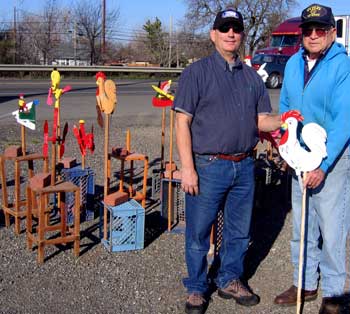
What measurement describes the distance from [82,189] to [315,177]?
283cm

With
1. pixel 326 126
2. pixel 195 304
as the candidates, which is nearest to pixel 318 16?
pixel 326 126

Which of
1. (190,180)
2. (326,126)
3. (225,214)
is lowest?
(225,214)

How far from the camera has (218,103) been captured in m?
3.48

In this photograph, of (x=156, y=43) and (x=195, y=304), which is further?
(x=156, y=43)

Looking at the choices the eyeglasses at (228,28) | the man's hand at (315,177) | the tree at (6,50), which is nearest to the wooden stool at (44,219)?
the eyeglasses at (228,28)

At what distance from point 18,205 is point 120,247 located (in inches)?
42.5

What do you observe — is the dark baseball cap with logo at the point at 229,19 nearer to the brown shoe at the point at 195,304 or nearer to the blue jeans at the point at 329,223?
the blue jeans at the point at 329,223

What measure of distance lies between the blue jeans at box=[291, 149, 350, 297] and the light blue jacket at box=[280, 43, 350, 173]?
0.16 metres

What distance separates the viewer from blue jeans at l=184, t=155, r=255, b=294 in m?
3.57

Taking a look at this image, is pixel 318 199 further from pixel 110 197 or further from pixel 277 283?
pixel 110 197

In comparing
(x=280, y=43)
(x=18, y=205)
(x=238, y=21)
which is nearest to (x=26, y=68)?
(x=280, y=43)

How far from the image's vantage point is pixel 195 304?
148 inches

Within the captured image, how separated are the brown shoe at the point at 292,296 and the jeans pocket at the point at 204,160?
1.13m

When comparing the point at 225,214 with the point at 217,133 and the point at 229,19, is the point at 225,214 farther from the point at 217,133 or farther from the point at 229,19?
the point at 229,19
